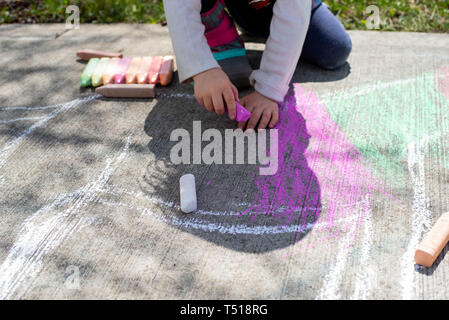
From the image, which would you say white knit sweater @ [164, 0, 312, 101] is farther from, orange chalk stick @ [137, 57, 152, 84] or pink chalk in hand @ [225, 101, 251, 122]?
orange chalk stick @ [137, 57, 152, 84]

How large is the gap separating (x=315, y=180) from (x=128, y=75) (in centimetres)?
110

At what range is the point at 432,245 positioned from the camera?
1304mm

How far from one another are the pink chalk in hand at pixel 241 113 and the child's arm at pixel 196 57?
0.02 m

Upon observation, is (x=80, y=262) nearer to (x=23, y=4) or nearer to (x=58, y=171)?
(x=58, y=171)

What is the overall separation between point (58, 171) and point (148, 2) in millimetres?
1920

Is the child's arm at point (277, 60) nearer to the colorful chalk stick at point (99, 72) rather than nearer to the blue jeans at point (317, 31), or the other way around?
the blue jeans at point (317, 31)

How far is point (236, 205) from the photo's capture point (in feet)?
5.16

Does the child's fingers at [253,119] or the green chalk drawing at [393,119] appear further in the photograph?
the child's fingers at [253,119]

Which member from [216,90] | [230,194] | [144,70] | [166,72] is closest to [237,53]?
[166,72]

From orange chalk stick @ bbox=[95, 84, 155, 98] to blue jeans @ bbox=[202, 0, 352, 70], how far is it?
0.49 meters

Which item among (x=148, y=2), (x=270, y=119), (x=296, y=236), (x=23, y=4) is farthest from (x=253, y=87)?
(x=23, y=4)

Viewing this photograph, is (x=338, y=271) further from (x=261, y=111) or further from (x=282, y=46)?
(x=282, y=46)

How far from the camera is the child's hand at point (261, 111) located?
191cm

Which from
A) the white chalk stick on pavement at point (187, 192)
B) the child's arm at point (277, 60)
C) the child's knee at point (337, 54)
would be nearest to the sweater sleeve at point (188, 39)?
the child's arm at point (277, 60)
